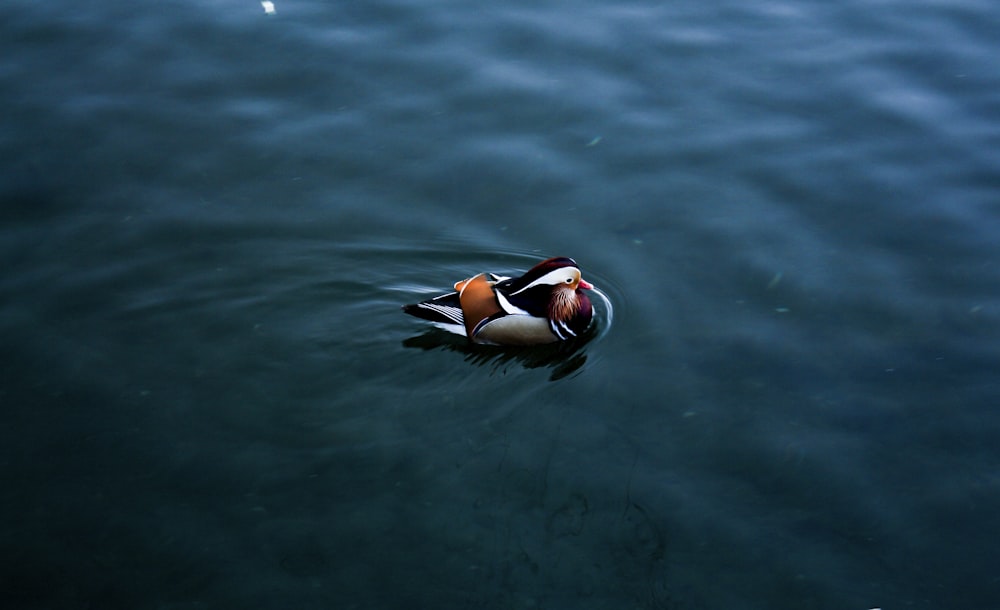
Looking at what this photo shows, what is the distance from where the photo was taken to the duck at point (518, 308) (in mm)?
9500

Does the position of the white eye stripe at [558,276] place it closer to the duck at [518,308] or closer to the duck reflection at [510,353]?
the duck at [518,308]

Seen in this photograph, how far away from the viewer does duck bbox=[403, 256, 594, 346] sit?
9500 mm

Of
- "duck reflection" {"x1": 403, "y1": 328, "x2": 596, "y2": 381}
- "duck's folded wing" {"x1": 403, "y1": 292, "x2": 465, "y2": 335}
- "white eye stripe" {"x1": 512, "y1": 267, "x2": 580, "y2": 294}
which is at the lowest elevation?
"duck reflection" {"x1": 403, "y1": 328, "x2": 596, "y2": 381}

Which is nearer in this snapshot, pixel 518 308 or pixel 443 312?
pixel 443 312

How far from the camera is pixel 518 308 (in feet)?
31.6

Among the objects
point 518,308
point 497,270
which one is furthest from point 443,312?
point 497,270

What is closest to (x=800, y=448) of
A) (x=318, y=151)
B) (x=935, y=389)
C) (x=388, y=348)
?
(x=935, y=389)

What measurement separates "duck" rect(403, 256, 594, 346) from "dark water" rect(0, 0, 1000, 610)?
0.30 metres

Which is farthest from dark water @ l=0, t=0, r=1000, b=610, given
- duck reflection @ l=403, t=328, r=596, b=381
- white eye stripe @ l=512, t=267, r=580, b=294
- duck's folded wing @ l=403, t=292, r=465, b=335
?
white eye stripe @ l=512, t=267, r=580, b=294

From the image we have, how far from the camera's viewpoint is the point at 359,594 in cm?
734

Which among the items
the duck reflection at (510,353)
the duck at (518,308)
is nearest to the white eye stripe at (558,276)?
the duck at (518,308)

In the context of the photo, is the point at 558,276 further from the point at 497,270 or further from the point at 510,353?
the point at 497,270

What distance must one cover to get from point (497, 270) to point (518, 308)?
0.82 m

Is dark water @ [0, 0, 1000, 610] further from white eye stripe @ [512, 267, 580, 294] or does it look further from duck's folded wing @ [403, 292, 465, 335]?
white eye stripe @ [512, 267, 580, 294]
